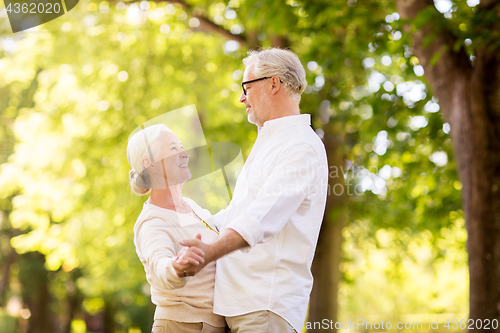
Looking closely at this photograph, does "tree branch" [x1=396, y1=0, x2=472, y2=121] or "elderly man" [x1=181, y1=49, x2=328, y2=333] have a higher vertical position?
"elderly man" [x1=181, y1=49, x2=328, y2=333]

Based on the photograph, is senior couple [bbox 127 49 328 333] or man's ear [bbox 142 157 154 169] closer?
senior couple [bbox 127 49 328 333]

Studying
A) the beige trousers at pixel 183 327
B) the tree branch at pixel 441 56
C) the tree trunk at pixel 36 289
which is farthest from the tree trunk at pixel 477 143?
the tree trunk at pixel 36 289

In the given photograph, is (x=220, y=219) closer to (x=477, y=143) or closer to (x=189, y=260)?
(x=189, y=260)

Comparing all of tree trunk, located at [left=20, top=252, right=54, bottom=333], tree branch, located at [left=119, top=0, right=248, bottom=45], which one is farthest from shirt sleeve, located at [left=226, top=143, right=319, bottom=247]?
tree trunk, located at [left=20, top=252, right=54, bottom=333]

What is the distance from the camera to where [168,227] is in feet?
5.74

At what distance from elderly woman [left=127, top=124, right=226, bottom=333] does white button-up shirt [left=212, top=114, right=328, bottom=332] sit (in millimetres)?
75

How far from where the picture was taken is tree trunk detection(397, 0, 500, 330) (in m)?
3.85

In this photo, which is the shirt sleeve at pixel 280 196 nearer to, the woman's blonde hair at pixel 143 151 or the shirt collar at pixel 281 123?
the shirt collar at pixel 281 123

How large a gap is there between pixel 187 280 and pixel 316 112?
4778 millimetres

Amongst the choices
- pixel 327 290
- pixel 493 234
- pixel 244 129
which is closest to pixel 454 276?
pixel 327 290

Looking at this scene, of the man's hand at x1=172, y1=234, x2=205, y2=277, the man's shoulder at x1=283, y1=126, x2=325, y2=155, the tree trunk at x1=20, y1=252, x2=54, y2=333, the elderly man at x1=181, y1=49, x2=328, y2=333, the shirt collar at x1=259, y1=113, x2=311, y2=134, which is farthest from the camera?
the tree trunk at x1=20, y1=252, x2=54, y2=333

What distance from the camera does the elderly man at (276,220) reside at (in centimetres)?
163

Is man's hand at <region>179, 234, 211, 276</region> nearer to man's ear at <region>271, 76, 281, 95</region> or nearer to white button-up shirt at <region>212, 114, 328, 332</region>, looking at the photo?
white button-up shirt at <region>212, 114, 328, 332</region>

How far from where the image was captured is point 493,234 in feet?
12.7
